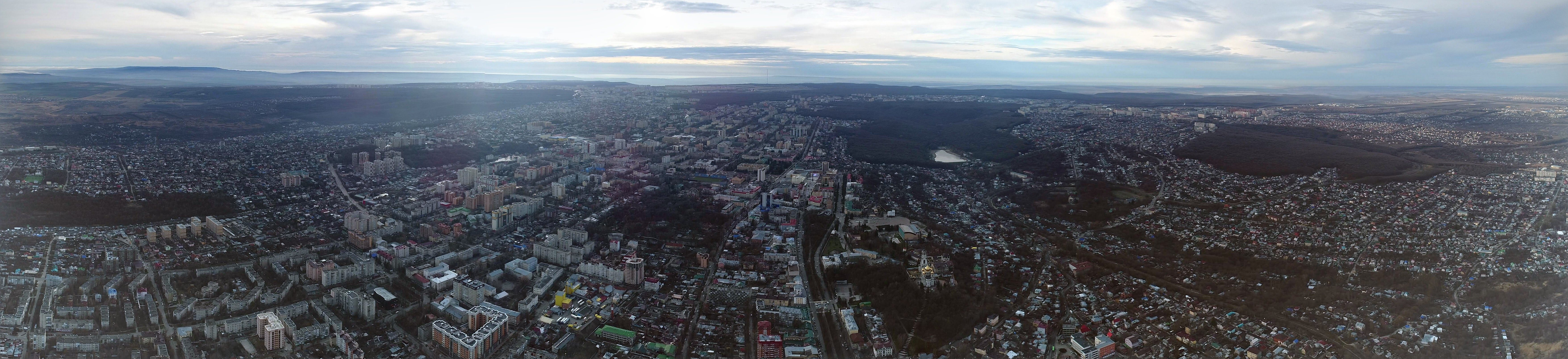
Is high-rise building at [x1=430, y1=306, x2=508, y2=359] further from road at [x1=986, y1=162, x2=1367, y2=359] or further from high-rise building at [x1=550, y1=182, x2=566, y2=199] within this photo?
road at [x1=986, y1=162, x2=1367, y2=359]

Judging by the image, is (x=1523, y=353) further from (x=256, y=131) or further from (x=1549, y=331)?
(x=256, y=131)

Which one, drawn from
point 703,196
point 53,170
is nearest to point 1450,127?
point 703,196

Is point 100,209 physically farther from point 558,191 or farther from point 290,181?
point 558,191

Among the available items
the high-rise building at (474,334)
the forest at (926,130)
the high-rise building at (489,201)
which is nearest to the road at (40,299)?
the high-rise building at (474,334)

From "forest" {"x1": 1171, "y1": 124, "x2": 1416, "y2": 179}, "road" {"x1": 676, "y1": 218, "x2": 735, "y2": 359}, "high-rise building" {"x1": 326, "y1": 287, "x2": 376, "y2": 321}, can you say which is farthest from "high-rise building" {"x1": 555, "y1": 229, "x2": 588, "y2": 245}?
"forest" {"x1": 1171, "y1": 124, "x2": 1416, "y2": 179}

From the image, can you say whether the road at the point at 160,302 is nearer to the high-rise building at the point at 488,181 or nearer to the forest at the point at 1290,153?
the high-rise building at the point at 488,181

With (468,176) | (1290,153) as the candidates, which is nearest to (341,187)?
(468,176)
